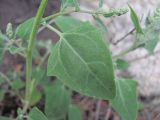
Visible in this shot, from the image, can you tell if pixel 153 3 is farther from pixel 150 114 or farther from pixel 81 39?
pixel 81 39

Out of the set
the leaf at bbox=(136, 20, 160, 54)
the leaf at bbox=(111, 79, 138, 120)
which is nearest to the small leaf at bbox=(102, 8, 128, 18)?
the leaf at bbox=(136, 20, 160, 54)

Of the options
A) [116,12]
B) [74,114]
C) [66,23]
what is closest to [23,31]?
[66,23]

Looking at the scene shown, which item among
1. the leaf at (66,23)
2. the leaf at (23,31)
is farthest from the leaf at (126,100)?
the leaf at (23,31)

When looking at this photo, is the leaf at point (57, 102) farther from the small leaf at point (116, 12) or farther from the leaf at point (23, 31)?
the small leaf at point (116, 12)

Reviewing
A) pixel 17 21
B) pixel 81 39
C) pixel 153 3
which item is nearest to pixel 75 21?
pixel 81 39

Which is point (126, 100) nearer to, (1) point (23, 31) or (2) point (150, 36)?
(2) point (150, 36)

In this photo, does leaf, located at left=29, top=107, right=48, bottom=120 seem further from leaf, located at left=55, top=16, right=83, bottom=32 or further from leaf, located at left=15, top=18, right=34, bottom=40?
leaf, located at left=55, top=16, right=83, bottom=32

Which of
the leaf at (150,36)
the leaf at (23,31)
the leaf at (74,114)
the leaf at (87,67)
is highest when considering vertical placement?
the leaf at (23,31)
